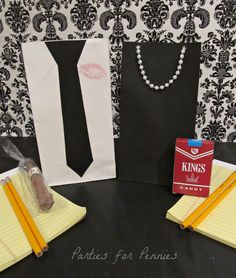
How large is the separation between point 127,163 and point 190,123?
22 cm

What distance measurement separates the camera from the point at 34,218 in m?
0.72

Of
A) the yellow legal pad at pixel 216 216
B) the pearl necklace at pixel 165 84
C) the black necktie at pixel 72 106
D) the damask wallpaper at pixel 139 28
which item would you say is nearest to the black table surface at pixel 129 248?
the yellow legal pad at pixel 216 216

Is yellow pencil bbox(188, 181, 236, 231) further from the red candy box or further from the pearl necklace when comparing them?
the pearl necklace

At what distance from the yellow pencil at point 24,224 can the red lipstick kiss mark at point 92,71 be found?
382mm

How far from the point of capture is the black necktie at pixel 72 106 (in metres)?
0.81

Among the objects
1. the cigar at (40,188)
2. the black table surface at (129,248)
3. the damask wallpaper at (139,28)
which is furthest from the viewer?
the damask wallpaper at (139,28)

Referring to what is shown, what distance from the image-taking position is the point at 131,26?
0.95 meters

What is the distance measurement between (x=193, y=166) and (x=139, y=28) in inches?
19.0

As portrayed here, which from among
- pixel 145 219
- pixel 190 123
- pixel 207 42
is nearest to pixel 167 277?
pixel 145 219

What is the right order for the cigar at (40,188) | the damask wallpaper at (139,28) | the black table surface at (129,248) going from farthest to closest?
the damask wallpaper at (139,28)
the cigar at (40,188)
the black table surface at (129,248)

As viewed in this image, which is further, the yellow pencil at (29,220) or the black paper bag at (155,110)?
the black paper bag at (155,110)

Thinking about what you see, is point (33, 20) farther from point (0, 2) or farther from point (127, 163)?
point (127, 163)

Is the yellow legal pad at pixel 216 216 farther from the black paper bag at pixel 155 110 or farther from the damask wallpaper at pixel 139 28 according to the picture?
the damask wallpaper at pixel 139 28

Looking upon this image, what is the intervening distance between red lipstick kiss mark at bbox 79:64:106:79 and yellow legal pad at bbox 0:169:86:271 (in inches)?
13.5
